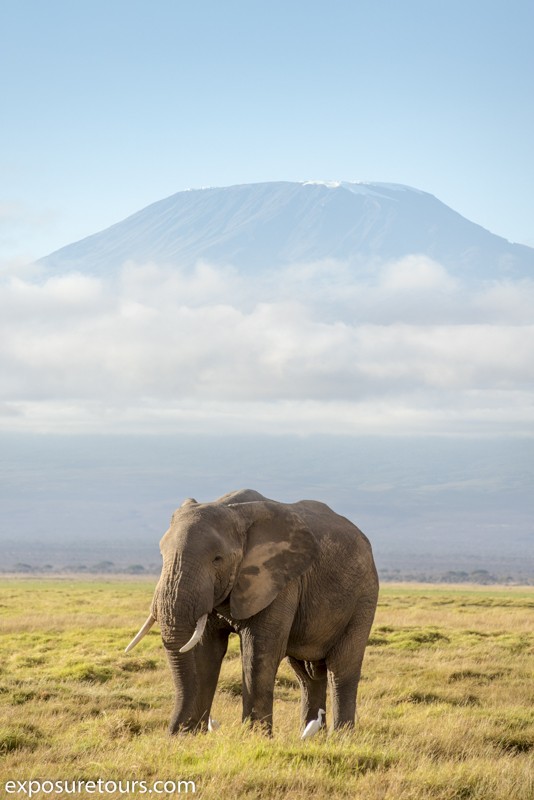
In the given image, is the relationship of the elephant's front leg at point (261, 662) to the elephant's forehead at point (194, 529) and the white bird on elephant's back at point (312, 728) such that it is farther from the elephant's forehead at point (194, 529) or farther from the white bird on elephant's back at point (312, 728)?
the elephant's forehead at point (194, 529)

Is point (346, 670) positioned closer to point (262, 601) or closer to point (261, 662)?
point (261, 662)

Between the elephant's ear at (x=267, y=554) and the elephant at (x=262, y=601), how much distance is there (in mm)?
14

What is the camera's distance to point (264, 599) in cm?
1414

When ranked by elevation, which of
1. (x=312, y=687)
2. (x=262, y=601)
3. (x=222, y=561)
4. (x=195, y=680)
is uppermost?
(x=222, y=561)

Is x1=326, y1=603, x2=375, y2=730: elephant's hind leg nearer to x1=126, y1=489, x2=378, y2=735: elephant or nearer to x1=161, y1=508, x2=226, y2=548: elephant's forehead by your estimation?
x1=126, y1=489, x2=378, y2=735: elephant

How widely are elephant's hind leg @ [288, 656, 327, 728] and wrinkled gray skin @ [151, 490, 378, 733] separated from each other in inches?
0.6

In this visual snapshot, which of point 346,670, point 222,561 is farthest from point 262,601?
point 346,670

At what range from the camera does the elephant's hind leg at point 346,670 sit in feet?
52.3

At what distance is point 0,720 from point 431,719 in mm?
6192

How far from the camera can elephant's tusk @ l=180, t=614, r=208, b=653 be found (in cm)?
1288

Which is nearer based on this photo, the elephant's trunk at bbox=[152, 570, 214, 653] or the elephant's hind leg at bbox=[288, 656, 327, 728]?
the elephant's trunk at bbox=[152, 570, 214, 653]

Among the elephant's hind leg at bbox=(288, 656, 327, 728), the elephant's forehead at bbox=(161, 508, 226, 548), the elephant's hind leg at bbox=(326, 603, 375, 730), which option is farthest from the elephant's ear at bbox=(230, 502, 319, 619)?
the elephant's hind leg at bbox=(288, 656, 327, 728)

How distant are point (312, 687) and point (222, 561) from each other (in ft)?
12.5

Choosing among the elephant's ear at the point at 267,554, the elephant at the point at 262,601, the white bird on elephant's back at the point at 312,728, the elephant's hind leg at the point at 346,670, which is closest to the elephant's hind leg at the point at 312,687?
the elephant at the point at 262,601
